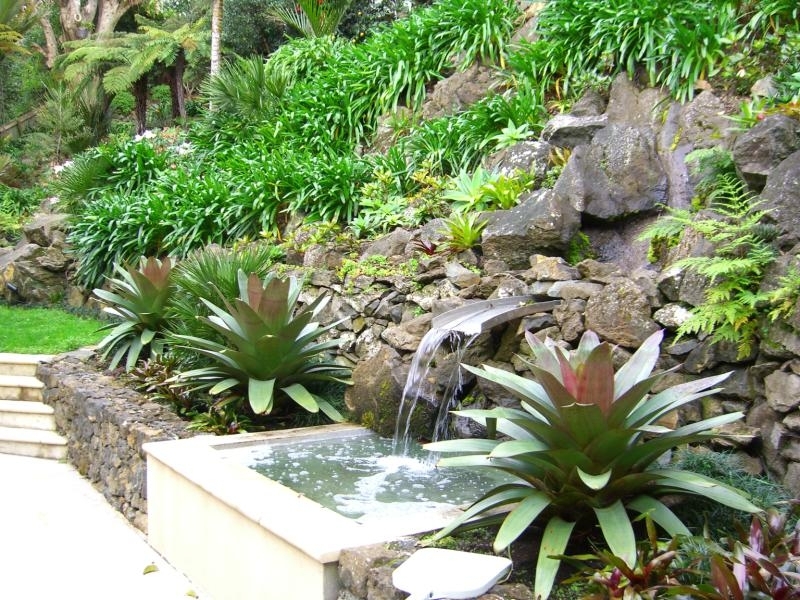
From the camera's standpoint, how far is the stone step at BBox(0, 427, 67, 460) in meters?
7.60

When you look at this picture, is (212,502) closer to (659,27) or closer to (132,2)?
(659,27)

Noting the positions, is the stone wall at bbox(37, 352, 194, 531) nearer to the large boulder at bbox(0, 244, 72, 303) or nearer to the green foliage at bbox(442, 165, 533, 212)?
the green foliage at bbox(442, 165, 533, 212)

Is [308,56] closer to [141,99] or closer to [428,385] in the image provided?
[141,99]

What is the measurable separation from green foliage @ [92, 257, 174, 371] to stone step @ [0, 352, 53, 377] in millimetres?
884

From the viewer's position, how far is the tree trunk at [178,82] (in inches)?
767

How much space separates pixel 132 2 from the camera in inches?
880

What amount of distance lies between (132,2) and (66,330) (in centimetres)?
1575

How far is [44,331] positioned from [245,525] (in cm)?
692

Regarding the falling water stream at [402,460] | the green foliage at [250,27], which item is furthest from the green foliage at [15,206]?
the falling water stream at [402,460]

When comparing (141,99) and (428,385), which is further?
(141,99)

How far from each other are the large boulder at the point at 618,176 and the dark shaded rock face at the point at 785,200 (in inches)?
68.5

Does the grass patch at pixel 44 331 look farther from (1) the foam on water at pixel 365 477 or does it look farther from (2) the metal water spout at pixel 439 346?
(2) the metal water spout at pixel 439 346

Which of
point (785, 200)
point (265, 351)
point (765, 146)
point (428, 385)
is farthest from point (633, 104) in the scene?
point (265, 351)

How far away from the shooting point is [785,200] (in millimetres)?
4496
